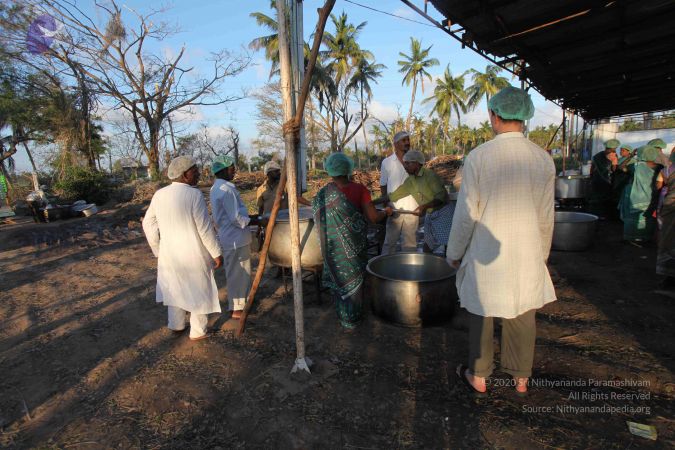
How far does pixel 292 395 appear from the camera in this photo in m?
2.47

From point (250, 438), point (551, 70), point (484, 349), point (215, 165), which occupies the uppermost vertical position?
point (551, 70)

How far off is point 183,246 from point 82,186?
13.6 metres

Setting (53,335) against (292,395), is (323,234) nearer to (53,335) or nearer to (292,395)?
(292,395)

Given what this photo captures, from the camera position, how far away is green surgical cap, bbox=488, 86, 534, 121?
1991 millimetres

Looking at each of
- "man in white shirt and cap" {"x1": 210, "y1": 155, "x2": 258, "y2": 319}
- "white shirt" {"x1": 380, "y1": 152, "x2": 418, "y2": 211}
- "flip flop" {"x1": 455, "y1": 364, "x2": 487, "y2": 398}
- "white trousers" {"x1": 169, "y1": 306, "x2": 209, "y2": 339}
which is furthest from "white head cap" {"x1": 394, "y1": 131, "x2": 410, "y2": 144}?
"white trousers" {"x1": 169, "y1": 306, "x2": 209, "y2": 339}

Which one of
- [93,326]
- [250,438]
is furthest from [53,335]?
[250,438]

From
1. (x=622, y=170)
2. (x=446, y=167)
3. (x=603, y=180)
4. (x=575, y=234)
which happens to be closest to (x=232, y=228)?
(x=575, y=234)

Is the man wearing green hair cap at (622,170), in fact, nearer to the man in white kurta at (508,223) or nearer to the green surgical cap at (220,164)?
the man in white kurta at (508,223)

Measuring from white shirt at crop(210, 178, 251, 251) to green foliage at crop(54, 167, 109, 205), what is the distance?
1316cm

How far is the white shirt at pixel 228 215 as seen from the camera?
11.5ft

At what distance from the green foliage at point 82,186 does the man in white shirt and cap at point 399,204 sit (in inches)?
548

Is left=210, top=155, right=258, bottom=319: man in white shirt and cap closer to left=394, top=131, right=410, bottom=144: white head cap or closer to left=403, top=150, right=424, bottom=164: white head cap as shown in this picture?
left=403, top=150, right=424, bottom=164: white head cap

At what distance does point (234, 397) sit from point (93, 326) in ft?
7.62

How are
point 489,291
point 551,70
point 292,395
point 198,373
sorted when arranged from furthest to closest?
1. point 551,70
2. point 198,373
3. point 292,395
4. point 489,291
